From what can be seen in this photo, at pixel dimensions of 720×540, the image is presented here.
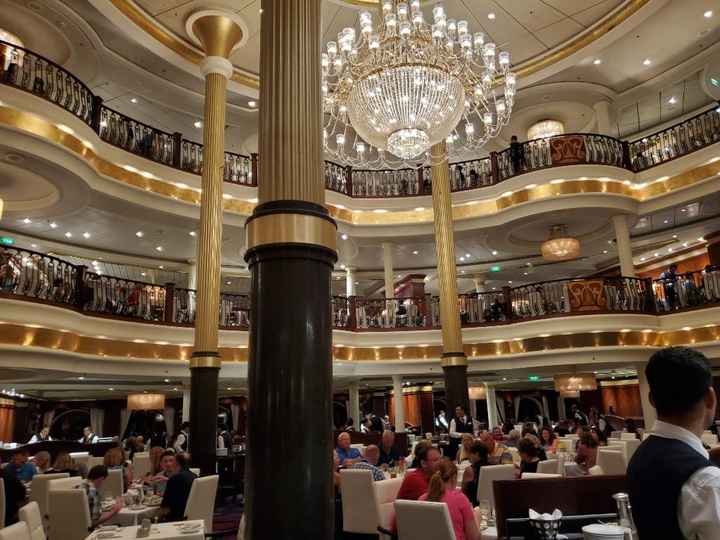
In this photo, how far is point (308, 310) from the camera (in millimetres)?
2682

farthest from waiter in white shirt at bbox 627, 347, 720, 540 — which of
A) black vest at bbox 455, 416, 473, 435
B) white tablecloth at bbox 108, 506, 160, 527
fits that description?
black vest at bbox 455, 416, 473, 435

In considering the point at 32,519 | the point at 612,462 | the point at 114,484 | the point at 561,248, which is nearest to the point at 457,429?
the point at 612,462

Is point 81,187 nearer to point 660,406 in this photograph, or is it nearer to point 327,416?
point 327,416

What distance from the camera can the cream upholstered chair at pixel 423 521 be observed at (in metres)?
3.40

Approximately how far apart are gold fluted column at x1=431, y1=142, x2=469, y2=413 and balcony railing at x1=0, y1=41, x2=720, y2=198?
1.87 m

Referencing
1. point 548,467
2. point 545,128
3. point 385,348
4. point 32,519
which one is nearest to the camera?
point 32,519

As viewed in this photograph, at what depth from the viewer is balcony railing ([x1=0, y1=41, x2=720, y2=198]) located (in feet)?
31.8

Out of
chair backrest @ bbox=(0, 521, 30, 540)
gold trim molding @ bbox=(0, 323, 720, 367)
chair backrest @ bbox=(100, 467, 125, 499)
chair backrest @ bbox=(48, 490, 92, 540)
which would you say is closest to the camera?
chair backrest @ bbox=(0, 521, 30, 540)

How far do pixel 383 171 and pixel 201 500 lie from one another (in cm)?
1083

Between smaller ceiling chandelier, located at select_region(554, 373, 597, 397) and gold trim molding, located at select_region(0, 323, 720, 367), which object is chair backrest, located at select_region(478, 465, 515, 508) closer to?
gold trim molding, located at select_region(0, 323, 720, 367)

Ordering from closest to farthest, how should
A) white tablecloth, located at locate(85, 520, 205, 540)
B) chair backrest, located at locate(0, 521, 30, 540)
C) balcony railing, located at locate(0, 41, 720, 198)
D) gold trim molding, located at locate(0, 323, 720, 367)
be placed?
chair backrest, located at locate(0, 521, 30, 540), white tablecloth, located at locate(85, 520, 205, 540), gold trim molding, located at locate(0, 323, 720, 367), balcony railing, located at locate(0, 41, 720, 198)

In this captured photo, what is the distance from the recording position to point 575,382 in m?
14.1

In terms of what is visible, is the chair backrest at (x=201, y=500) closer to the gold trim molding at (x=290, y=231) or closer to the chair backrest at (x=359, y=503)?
the chair backrest at (x=359, y=503)

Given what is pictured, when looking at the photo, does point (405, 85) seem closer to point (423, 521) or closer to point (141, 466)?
point (423, 521)
